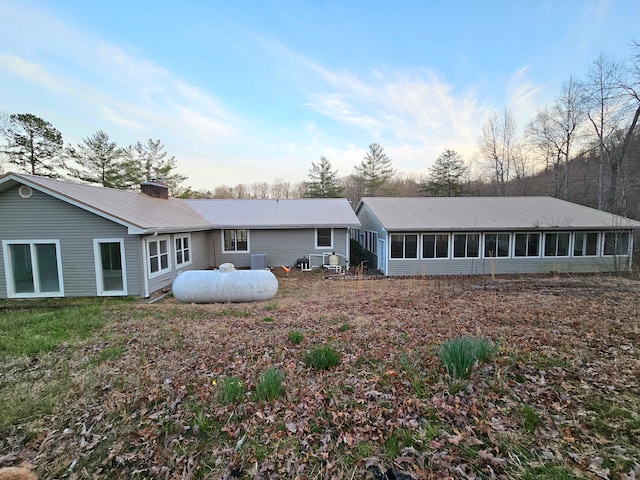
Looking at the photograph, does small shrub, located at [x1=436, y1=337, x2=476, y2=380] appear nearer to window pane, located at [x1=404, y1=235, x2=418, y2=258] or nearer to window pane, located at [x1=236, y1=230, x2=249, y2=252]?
window pane, located at [x1=404, y1=235, x2=418, y2=258]

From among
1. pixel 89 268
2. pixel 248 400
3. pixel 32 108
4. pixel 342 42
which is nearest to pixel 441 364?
pixel 248 400

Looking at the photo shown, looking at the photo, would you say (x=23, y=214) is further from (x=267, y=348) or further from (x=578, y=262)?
(x=578, y=262)

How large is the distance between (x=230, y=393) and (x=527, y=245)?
55.7 ft

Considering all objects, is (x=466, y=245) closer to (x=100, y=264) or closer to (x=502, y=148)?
Answer: (x=100, y=264)

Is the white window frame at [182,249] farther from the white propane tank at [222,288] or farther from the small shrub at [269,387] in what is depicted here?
the small shrub at [269,387]

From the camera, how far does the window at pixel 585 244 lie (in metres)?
15.1

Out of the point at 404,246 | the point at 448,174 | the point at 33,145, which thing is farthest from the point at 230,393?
the point at 448,174

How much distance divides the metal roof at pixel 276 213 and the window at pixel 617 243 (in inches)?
525

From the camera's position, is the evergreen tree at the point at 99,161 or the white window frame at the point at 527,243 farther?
the evergreen tree at the point at 99,161

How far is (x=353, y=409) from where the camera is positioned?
10.0ft

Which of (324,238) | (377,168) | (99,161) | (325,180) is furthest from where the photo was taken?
(325,180)

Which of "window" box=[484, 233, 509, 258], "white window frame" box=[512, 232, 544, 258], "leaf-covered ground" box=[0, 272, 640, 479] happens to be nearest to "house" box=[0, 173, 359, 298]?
"leaf-covered ground" box=[0, 272, 640, 479]

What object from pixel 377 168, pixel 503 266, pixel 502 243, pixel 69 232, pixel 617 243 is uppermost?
pixel 377 168

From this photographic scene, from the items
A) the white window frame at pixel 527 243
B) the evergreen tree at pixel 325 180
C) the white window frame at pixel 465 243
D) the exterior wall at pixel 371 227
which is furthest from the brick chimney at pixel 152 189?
the white window frame at pixel 527 243
